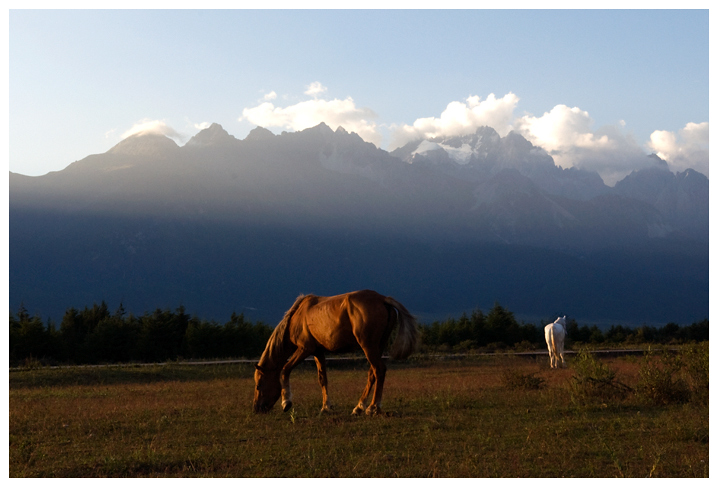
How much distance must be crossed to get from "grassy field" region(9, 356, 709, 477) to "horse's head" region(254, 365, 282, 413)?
0.27m

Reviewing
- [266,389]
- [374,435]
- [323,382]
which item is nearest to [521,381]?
[323,382]

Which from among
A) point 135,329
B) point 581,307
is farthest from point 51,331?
point 581,307

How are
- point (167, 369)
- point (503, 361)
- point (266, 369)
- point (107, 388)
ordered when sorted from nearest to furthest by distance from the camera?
point (266, 369), point (107, 388), point (167, 369), point (503, 361)

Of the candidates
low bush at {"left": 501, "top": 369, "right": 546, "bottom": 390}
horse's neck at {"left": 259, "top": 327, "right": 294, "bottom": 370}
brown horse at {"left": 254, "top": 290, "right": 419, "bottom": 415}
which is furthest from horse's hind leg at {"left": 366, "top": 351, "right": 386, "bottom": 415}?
low bush at {"left": 501, "top": 369, "right": 546, "bottom": 390}

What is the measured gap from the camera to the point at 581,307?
653 ft

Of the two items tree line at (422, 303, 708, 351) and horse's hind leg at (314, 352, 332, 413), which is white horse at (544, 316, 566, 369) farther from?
tree line at (422, 303, 708, 351)

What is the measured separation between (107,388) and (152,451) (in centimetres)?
1062

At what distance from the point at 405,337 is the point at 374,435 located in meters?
2.39

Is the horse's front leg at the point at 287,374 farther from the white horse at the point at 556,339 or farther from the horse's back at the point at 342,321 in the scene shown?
the white horse at the point at 556,339

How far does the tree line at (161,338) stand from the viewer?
1242 inches

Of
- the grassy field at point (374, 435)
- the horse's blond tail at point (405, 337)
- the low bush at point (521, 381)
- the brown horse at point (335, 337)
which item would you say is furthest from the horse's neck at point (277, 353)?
the low bush at point (521, 381)

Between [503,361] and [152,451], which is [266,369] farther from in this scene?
[503,361]

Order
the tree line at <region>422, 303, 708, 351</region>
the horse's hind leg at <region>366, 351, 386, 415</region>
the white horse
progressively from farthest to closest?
the tree line at <region>422, 303, 708, 351</region> → the white horse → the horse's hind leg at <region>366, 351, 386, 415</region>

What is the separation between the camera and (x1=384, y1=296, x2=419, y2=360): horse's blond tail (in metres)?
10.7
